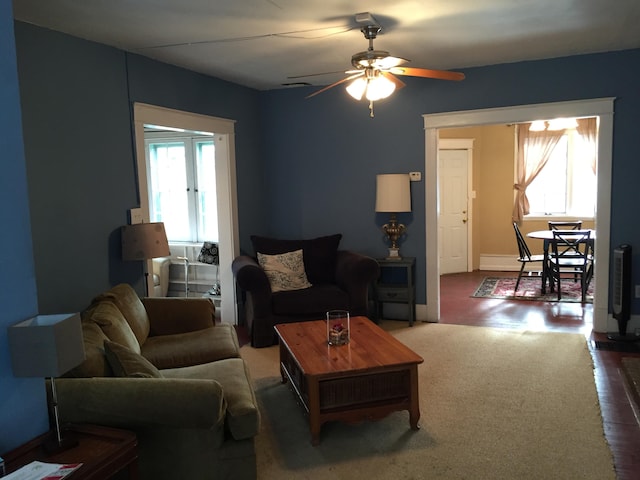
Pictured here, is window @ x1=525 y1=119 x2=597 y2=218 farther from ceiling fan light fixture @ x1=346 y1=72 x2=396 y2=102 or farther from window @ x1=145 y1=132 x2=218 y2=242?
ceiling fan light fixture @ x1=346 y1=72 x2=396 y2=102

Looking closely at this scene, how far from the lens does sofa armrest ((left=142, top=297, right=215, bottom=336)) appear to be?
3693 millimetres

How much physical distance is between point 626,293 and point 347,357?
2.88 m

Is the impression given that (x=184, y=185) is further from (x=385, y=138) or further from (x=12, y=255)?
(x=12, y=255)

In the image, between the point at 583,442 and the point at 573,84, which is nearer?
the point at 583,442

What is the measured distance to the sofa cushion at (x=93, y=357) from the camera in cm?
239

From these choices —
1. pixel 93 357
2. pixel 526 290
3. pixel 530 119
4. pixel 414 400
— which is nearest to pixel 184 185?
pixel 530 119

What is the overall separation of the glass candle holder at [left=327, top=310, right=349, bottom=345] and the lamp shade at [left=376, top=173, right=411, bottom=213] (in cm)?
211

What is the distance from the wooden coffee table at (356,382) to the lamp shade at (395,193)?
2.26 metres

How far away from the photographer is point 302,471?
263cm

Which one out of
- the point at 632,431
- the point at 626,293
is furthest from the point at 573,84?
the point at 632,431

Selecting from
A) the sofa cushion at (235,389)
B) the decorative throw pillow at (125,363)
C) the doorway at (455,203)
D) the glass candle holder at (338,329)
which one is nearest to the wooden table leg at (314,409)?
the sofa cushion at (235,389)

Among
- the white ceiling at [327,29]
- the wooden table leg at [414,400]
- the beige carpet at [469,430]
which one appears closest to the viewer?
the beige carpet at [469,430]

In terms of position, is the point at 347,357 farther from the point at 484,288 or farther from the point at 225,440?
the point at 484,288

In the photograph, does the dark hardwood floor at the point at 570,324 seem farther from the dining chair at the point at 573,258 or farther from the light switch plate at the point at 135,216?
the light switch plate at the point at 135,216
